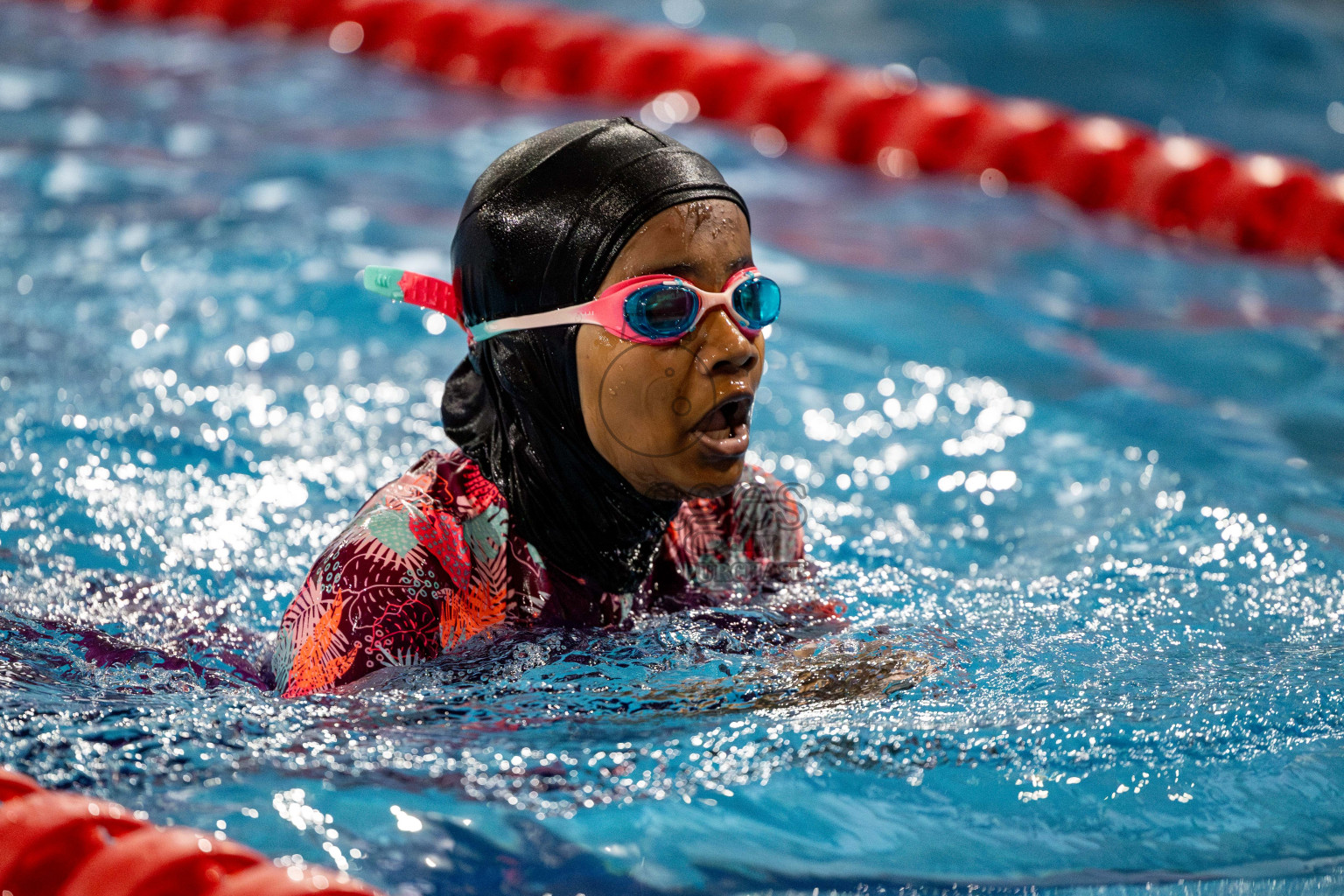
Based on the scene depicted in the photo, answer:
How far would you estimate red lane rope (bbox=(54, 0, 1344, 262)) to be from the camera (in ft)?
19.8

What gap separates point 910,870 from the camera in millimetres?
2346

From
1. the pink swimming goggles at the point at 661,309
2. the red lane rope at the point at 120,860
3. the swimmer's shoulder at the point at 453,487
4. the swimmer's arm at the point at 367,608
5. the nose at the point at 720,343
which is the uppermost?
the pink swimming goggles at the point at 661,309

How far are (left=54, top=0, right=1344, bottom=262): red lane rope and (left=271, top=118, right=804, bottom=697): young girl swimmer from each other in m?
4.25

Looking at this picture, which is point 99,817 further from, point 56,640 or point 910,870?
point 910,870

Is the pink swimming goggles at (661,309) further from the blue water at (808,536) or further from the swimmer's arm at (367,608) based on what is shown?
the blue water at (808,536)

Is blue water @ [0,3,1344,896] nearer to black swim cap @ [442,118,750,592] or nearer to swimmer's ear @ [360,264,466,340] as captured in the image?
black swim cap @ [442,118,750,592]

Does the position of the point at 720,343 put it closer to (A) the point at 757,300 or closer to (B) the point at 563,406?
(A) the point at 757,300

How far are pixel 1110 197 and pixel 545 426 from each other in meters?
4.41

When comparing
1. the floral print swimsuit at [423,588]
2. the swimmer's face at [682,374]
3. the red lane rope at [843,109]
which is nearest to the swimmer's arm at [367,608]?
the floral print swimsuit at [423,588]

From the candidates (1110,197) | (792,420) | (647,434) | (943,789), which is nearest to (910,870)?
(943,789)

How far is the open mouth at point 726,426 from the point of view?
2.29 m

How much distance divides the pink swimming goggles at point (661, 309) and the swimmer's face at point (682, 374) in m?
0.02

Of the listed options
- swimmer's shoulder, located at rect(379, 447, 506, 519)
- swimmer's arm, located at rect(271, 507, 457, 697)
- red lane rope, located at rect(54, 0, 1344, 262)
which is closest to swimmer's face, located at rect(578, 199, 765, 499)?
swimmer's shoulder, located at rect(379, 447, 506, 519)

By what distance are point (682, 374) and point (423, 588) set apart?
0.53 meters
